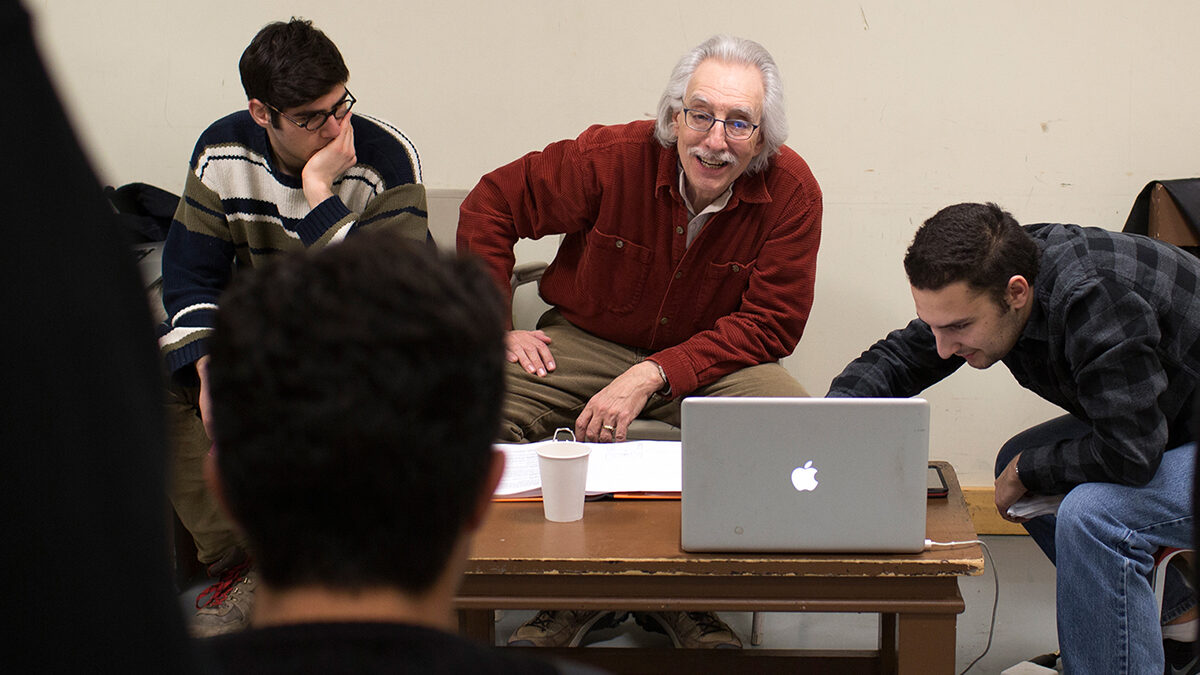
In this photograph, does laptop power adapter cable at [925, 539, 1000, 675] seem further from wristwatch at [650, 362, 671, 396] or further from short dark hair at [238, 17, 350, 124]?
short dark hair at [238, 17, 350, 124]

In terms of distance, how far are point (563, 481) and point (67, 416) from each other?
1.25 m

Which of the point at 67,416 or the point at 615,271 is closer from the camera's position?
the point at 67,416

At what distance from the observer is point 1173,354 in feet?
5.63

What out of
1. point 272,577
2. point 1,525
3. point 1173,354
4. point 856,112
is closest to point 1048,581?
point 1173,354

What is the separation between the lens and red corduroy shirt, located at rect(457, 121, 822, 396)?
7.52 feet

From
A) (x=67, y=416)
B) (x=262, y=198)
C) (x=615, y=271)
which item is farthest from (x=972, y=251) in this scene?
(x=67, y=416)

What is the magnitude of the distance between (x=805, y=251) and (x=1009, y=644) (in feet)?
2.99

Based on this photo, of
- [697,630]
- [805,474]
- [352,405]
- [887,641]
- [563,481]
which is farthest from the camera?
[697,630]

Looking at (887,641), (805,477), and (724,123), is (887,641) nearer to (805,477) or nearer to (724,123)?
(805,477)

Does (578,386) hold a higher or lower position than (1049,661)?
higher

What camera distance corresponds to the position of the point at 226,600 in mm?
2275

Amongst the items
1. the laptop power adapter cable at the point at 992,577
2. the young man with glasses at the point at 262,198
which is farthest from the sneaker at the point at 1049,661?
the young man with glasses at the point at 262,198

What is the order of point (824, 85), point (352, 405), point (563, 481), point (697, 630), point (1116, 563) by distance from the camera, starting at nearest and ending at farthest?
1. point (352, 405)
2. point (563, 481)
3. point (1116, 563)
4. point (697, 630)
5. point (824, 85)

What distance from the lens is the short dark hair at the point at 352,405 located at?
1.66ft
